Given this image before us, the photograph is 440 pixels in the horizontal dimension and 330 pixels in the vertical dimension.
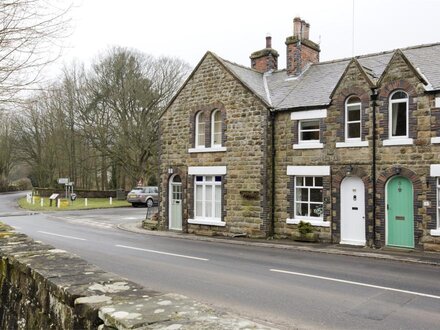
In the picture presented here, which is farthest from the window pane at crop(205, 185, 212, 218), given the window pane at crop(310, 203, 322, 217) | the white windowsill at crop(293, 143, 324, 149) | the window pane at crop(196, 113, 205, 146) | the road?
the window pane at crop(310, 203, 322, 217)

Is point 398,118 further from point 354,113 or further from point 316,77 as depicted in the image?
point 316,77

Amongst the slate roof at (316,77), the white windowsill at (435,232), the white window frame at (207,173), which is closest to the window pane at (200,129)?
the white window frame at (207,173)

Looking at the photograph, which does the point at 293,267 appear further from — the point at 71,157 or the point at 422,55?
the point at 71,157

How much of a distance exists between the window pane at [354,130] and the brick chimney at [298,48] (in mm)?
5357

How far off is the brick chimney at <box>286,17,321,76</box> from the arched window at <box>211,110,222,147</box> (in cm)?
431

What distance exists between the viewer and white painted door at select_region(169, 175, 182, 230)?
845 inches

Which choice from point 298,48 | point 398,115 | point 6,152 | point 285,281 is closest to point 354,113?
point 398,115

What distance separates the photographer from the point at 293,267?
38.7ft

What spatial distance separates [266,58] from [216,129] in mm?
5589

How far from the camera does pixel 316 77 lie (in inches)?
779

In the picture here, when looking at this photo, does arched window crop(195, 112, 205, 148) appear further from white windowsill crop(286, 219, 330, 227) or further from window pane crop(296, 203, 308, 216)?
white windowsill crop(286, 219, 330, 227)

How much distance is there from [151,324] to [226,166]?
16.9 m

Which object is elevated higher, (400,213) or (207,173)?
(207,173)

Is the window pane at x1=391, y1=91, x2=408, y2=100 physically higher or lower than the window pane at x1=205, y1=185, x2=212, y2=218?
higher
